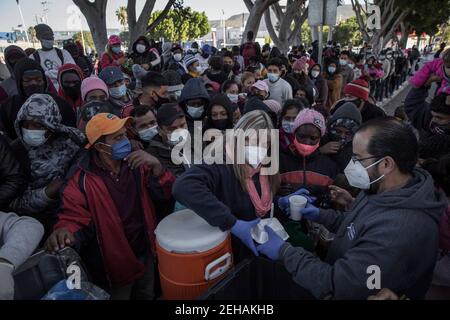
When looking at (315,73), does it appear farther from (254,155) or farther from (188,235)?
(188,235)

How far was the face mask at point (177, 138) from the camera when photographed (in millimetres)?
2729

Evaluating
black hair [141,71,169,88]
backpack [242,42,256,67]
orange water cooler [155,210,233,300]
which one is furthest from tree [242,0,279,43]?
orange water cooler [155,210,233,300]

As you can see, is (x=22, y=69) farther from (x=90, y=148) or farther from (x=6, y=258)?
(x=6, y=258)

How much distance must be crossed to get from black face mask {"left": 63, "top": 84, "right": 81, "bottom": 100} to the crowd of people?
454mm

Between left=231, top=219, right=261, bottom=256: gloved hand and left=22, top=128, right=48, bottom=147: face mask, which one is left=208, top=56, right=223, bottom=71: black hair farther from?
left=231, top=219, right=261, bottom=256: gloved hand

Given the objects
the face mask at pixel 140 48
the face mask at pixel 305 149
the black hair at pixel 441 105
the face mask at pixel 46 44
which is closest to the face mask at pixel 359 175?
the face mask at pixel 305 149

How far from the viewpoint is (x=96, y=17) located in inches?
343

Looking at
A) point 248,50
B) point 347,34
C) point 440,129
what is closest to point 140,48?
point 248,50

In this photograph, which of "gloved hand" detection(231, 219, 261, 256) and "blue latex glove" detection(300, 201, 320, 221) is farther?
"blue latex glove" detection(300, 201, 320, 221)

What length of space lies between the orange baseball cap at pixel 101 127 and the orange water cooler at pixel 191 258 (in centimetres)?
88

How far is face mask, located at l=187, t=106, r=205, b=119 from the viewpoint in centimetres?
357

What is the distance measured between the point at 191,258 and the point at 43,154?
5.34 feet

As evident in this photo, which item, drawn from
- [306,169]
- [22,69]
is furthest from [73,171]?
→ [22,69]

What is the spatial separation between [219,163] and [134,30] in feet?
29.2
